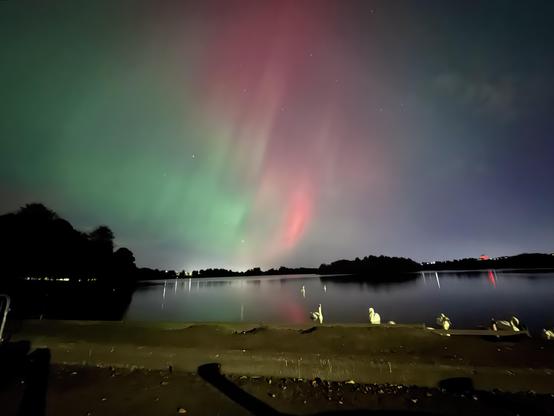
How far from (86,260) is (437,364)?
98.6 meters

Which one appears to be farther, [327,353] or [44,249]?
[44,249]

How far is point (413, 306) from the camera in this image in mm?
44656

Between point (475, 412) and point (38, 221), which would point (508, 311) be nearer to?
point (475, 412)

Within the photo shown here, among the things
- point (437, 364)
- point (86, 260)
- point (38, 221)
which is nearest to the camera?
point (437, 364)

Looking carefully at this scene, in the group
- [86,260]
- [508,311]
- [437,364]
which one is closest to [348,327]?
[437,364]

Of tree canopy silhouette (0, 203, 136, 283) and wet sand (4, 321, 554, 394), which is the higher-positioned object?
tree canopy silhouette (0, 203, 136, 283)

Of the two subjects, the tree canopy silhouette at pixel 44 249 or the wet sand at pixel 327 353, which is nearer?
the wet sand at pixel 327 353

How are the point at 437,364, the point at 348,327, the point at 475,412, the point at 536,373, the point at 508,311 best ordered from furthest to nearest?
the point at 508,311 → the point at 348,327 → the point at 437,364 → the point at 536,373 → the point at 475,412

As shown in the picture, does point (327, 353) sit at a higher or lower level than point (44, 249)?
lower

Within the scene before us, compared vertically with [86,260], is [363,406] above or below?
below

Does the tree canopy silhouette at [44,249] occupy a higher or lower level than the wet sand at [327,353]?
higher

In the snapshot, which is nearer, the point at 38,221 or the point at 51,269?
the point at 38,221

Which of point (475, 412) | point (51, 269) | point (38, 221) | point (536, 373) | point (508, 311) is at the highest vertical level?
point (38, 221)

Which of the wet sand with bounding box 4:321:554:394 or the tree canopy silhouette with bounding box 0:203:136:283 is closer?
the wet sand with bounding box 4:321:554:394
